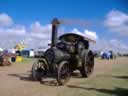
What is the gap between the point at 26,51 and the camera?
66000mm

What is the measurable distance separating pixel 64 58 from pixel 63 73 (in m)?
1.01

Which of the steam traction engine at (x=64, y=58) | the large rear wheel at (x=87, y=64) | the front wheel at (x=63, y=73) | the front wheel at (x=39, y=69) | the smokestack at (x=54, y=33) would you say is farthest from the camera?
the large rear wheel at (x=87, y=64)

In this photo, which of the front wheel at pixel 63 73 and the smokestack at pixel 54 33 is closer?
the front wheel at pixel 63 73

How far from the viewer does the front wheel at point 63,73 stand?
1223 cm

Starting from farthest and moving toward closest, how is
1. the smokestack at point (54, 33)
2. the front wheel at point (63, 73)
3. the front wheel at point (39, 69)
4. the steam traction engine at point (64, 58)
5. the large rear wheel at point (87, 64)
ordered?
the large rear wheel at point (87, 64)
the front wheel at point (39, 69)
the smokestack at point (54, 33)
the steam traction engine at point (64, 58)
the front wheel at point (63, 73)

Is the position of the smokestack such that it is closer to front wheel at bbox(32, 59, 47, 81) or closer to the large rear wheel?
front wheel at bbox(32, 59, 47, 81)

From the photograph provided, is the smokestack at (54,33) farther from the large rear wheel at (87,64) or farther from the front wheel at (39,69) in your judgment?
the large rear wheel at (87,64)

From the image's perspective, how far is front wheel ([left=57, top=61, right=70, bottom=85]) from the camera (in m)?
12.2

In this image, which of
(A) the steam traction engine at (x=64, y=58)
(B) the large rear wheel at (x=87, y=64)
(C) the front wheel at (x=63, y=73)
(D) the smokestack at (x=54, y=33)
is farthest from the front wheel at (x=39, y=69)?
(B) the large rear wheel at (x=87, y=64)

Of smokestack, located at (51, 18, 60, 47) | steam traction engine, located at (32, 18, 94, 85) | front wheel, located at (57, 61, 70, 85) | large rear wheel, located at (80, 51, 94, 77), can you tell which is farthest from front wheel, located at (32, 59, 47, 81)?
large rear wheel, located at (80, 51, 94, 77)

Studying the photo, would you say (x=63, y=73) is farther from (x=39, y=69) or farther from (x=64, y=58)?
(x=39, y=69)

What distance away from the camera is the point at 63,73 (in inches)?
500

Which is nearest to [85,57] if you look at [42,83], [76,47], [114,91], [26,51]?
[76,47]

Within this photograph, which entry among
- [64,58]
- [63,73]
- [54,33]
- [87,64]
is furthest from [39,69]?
[87,64]
